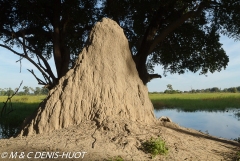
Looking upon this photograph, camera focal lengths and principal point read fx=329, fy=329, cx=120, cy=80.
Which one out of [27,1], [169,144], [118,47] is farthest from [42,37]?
[169,144]

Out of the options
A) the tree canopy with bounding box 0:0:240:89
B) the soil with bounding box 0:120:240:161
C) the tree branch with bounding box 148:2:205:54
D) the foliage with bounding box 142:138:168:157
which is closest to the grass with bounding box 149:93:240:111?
the tree canopy with bounding box 0:0:240:89

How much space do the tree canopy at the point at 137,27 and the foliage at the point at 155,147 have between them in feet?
20.9

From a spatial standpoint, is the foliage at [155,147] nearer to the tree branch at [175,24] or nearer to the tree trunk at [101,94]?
the tree trunk at [101,94]

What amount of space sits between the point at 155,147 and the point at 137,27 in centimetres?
982

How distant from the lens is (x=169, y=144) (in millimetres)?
6727

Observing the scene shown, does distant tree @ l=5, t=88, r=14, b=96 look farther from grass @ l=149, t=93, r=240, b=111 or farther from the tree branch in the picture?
grass @ l=149, t=93, r=240, b=111

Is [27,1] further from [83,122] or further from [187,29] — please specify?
[83,122]

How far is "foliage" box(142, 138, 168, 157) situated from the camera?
6155 millimetres

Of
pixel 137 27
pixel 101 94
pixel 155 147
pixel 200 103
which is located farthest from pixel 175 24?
pixel 200 103

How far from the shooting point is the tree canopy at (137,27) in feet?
43.2

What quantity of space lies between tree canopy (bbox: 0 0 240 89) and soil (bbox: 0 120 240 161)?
558 centimetres

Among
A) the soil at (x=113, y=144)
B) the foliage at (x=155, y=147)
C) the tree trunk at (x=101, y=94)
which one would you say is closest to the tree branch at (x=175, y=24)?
the tree trunk at (x=101, y=94)

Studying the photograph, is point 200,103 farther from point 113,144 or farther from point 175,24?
point 113,144

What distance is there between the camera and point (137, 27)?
15273 millimetres
